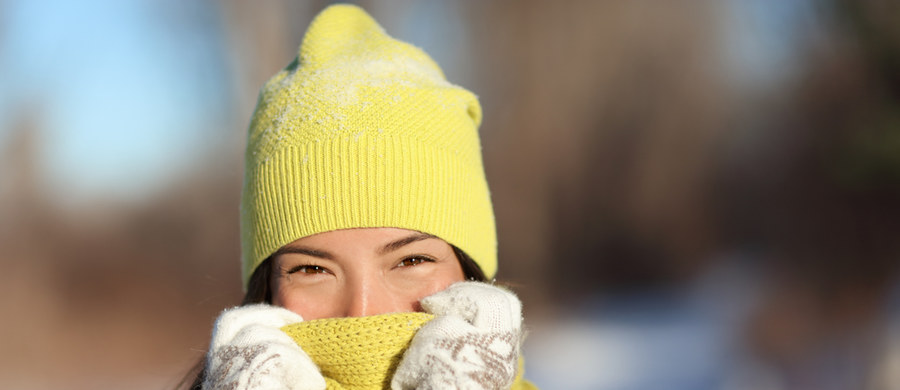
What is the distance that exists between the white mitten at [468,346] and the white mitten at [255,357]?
18cm

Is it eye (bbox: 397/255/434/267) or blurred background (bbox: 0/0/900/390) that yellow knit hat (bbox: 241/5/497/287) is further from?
blurred background (bbox: 0/0/900/390)

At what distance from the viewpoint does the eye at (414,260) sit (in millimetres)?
1519

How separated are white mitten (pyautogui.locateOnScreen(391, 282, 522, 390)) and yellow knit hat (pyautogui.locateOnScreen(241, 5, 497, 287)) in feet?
0.85

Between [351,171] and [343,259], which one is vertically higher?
[351,171]

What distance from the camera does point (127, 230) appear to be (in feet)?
28.1

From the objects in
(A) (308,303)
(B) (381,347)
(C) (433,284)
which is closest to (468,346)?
(B) (381,347)

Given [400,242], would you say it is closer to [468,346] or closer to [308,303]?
[308,303]

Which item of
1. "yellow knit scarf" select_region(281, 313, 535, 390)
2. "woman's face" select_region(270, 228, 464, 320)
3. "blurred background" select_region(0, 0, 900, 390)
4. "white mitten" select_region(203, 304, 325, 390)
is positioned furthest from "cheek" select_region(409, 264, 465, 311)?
"blurred background" select_region(0, 0, 900, 390)

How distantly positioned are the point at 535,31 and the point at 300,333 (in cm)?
990

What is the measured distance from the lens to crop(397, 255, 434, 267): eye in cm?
152

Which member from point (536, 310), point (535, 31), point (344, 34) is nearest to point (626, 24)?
point (535, 31)

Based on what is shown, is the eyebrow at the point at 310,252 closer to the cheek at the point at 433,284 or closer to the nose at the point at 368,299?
the nose at the point at 368,299

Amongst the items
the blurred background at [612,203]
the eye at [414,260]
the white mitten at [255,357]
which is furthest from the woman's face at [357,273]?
the blurred background at [612,203]

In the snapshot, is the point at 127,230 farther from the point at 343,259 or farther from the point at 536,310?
the point at 343,259
